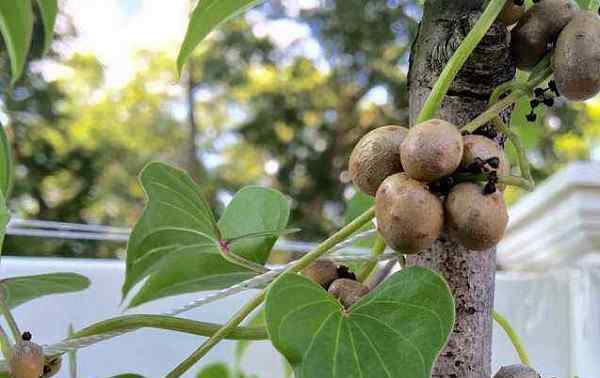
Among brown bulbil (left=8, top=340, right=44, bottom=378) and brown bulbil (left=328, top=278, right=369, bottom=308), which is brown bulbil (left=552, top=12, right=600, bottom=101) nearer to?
brown bulbil (left=328, top=278, right=369, bottom=308)

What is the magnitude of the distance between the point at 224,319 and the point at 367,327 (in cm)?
39

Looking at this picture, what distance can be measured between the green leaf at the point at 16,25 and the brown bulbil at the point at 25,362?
9.0 inches

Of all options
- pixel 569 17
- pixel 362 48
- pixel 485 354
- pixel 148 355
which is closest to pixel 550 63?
pixel 569 17

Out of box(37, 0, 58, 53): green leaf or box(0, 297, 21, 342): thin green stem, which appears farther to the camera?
box(37, 0, 58, 53): green leaf

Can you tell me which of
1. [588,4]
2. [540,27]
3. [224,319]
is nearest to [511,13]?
[540,27]

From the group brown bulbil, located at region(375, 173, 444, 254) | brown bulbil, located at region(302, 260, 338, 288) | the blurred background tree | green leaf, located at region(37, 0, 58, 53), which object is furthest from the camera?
the blurred background tree

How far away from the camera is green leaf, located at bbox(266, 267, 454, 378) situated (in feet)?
0.94

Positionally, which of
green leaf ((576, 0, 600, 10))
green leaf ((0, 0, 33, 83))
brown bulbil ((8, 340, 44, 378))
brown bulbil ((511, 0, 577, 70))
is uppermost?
green leaf ((0, 0, 33, 83))

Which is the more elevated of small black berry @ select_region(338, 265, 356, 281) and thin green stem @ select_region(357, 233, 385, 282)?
thin green stem @ select_region(357, 233, 385, 282)

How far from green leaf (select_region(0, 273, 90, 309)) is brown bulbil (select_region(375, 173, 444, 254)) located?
216 mm

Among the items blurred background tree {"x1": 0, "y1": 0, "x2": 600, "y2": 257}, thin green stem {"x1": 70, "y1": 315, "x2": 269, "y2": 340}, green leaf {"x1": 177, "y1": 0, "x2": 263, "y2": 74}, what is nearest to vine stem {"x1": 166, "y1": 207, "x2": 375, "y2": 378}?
thin green stem {"x1": 70, "y1": 315, "x2": 269, "y2": 340}

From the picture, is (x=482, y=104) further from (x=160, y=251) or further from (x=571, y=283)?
(x=571, y=283)

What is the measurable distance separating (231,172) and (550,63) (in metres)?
5.76

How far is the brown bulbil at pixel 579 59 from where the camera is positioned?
291mm
